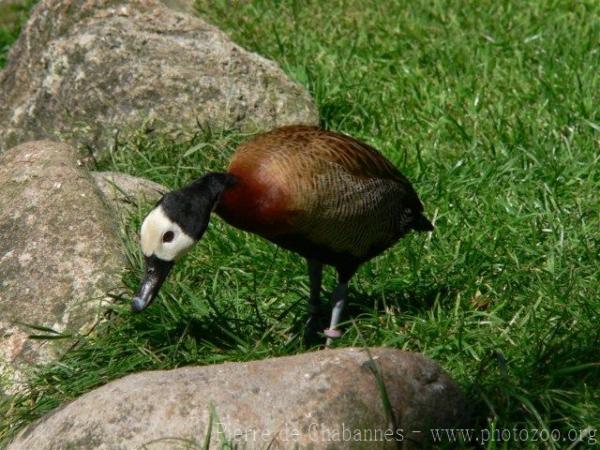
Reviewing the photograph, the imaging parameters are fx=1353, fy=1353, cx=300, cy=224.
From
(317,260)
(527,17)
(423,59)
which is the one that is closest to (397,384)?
(317,260)

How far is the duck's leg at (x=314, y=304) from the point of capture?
5.66m

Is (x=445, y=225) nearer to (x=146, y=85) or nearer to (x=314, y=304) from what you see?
(x=314, y=304)

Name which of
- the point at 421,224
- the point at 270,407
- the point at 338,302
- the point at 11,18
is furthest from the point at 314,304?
the point at 11,18

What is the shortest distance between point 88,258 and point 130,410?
1.58 metres

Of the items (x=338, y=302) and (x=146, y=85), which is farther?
(x=146, y=85)

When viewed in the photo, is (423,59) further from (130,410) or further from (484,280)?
(130,410)

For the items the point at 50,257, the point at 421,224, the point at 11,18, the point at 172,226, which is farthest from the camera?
the point at 11,18

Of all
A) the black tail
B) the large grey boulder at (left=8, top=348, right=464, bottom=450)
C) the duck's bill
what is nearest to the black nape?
the duck's bill

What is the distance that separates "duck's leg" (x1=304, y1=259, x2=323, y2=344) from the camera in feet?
18.6

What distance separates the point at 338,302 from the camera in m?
5.65

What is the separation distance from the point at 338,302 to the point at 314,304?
4.4 inches

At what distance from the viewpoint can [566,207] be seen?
21.4 feet

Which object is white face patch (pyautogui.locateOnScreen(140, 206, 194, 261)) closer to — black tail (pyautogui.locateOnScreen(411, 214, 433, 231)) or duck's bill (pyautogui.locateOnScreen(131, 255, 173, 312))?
duck's bill (pyautogui.locateOnScreen(131, 255, 173, 312))

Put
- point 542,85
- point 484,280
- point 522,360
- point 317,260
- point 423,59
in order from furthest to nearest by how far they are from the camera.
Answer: point 423,59 < point 542,85 < point 484,280 < point 317,260 < point 522,360
